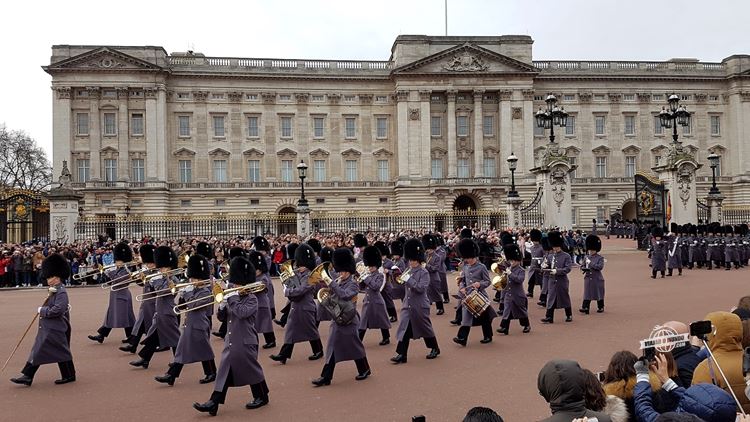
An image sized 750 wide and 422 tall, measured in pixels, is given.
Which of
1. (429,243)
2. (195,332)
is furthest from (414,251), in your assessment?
(429,243)

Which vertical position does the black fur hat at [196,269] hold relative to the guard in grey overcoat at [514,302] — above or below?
above

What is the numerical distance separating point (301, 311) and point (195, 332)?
6.82ft

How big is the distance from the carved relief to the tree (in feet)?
141

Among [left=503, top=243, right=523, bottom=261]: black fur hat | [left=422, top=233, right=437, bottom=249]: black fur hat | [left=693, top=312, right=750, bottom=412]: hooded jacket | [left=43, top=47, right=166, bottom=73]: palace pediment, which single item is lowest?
[left=693, top=312, right=750, bottom=412]: hooded jacket

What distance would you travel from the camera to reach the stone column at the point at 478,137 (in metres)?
55.9

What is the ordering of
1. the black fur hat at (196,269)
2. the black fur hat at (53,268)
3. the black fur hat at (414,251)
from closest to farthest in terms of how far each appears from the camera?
1. the black fur hat at (196,269)
2. the black fur hat at (53,268)
3. the black fur hat at (414,251)

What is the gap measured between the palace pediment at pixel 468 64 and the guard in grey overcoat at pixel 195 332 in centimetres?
4789

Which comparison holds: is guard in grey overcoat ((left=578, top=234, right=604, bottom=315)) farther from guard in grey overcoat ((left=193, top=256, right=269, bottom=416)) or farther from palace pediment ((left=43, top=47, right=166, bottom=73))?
palace pediment ((left=43, top=47, right=166, bottom=73))

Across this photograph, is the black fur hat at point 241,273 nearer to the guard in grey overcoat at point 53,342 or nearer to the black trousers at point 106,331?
the guard in grey overcoat at point 53,342

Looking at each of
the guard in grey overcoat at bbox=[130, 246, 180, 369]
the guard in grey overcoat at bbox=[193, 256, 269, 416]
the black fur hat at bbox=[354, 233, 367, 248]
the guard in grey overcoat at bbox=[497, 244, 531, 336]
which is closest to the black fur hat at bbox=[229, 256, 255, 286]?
the guard in grey overcoat at bbox=[193, 256, 269, 416]

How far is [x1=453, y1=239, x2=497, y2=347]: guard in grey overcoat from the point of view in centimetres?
1085

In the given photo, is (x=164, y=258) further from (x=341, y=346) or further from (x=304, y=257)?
(x=341, y=346)

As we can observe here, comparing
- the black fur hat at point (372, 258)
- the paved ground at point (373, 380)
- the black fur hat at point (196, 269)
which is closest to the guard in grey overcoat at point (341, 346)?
the paved ground at point (373, 380)

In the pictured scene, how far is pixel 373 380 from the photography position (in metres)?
8.82
